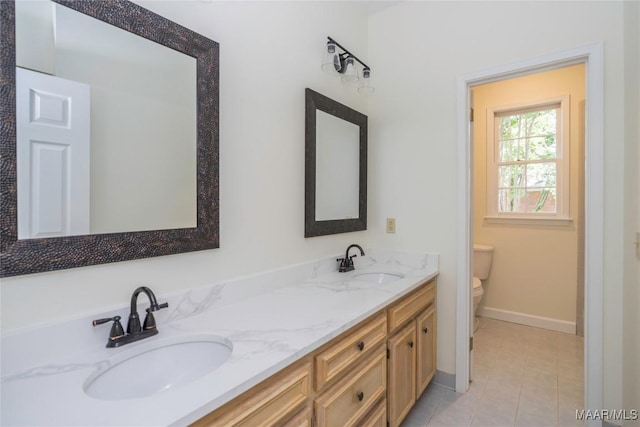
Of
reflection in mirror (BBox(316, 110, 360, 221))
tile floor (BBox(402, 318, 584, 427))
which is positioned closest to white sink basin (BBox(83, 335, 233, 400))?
reflection in mirror (BBox(316, 110, 360, 221))

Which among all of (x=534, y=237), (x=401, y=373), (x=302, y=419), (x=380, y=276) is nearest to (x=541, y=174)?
(x=534, y=237)

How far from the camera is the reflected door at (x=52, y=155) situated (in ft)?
2.90

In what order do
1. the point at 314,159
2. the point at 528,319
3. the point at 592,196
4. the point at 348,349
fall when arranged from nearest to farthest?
the point at 348,349, the point at 592,196, the point at 314,159, the point at 528,319

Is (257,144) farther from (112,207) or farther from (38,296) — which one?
(38,296)

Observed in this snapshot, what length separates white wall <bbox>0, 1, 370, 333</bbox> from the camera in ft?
3.22

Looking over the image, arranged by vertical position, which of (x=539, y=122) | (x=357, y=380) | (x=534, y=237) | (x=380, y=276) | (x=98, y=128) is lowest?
(x=357, y=380)

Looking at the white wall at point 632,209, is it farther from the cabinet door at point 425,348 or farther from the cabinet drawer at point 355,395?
the cabinet drawer at point 355,395

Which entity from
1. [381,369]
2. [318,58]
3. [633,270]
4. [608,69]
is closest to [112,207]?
[381,369]

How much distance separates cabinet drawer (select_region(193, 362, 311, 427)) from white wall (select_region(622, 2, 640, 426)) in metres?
1.66

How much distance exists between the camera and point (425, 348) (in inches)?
78.7

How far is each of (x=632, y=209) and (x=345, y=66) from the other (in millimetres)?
1755

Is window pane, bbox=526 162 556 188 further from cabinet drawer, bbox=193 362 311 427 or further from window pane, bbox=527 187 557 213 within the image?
cabinet drawer, bbox=193 362 311 427

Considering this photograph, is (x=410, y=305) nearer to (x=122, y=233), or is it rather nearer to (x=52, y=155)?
(x=122, y=233)

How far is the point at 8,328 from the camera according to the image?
860 mm
